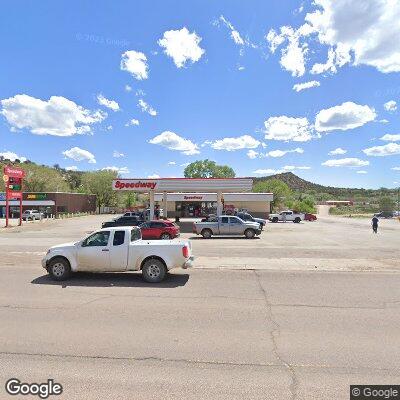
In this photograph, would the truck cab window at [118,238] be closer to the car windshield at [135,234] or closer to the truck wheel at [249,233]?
the car windshield at [135,234]

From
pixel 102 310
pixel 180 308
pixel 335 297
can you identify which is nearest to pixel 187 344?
pixel 180 308

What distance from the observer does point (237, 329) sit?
7.02 m

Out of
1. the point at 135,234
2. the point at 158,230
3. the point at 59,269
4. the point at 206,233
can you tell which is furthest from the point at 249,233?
the point at 59,269

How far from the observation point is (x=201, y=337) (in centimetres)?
656

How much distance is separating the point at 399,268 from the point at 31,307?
12821mm

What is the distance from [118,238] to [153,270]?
1.48m

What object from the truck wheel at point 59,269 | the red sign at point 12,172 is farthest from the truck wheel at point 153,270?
the red sign at point 12,172

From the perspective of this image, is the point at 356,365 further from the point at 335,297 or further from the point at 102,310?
the point at 102,310

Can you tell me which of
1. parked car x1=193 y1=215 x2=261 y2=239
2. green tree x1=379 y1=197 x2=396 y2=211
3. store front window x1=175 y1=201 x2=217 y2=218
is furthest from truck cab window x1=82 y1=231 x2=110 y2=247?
green tree x1=379 y1=197 x2=396 y2=211

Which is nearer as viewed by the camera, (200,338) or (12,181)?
(200,338)

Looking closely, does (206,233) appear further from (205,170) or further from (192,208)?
(205,170)

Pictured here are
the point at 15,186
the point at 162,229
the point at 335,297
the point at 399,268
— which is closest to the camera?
the point at 335,297

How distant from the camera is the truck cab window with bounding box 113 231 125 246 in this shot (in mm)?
11484

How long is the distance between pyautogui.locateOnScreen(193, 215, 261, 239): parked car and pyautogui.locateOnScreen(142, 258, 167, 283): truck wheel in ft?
52.7
